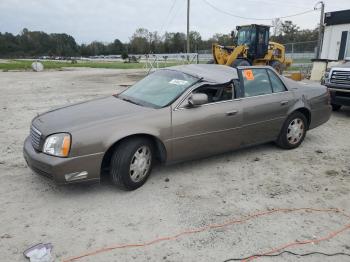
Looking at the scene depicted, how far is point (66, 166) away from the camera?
382 centimetres

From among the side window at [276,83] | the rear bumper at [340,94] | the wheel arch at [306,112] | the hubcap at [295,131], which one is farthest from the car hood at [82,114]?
the rear bumper at [340,94]

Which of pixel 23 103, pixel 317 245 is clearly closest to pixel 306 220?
pixel 317 245

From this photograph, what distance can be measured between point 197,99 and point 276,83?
1913mm

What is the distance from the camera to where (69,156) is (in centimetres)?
384

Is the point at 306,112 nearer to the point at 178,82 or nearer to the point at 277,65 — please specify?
the point at 178,82

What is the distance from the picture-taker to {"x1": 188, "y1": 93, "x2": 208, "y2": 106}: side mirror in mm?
4648

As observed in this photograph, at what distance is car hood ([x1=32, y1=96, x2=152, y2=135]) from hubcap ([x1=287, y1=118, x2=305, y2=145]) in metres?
2.79

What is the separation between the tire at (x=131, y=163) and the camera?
4.10 m

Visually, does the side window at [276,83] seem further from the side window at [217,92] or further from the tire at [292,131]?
the side window at [217,92]

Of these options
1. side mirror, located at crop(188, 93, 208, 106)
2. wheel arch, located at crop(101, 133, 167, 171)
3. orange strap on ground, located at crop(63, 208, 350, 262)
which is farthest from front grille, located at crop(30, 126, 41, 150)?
side mirror, located at crop(188, 93, 208, 106)

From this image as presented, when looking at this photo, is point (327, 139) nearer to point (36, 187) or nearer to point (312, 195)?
point (312, 195)

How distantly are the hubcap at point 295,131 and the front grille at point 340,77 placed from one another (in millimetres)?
3578

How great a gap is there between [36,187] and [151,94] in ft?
6.65

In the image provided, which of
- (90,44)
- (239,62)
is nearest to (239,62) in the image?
(239,62)
